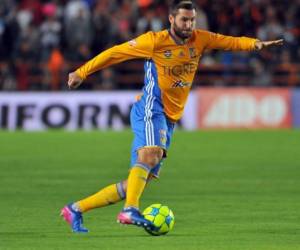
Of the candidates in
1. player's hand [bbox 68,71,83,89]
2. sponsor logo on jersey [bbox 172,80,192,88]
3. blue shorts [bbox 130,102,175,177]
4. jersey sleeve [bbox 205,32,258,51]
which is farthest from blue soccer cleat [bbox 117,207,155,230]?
jersey sleeve [bbox 205,32,258,51]

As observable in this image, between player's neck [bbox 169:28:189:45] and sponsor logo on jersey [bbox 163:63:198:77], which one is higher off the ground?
player's neck [bbox 169:28:189:45]

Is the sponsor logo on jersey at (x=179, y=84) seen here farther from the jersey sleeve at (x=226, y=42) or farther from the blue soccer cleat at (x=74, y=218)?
the blue soccer cleat at (x=74, y=218)

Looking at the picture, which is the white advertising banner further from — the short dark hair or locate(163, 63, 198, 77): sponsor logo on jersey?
the short dark hair

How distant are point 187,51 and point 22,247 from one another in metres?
2.31

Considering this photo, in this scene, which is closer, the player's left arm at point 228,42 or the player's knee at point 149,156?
the player's knee at point 149,156

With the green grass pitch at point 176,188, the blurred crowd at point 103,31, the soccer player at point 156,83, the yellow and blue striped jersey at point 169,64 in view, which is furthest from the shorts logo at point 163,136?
the blurred crowd at point 103,31

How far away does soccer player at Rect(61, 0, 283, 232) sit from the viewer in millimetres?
9656

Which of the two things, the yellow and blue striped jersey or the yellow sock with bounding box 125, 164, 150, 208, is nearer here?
the yellow sock with bounding box 125, 164, 150, 208

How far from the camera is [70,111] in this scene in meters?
25.1

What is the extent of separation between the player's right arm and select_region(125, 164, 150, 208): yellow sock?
869 mm

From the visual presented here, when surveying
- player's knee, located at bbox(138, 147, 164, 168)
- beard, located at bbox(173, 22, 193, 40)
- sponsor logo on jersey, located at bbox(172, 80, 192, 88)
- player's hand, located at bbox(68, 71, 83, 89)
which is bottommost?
player's knee, located at bbox(138, 147, 164, 168)

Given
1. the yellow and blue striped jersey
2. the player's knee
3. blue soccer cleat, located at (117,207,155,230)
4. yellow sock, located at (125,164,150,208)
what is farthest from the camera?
the yellow and blue striped jersey

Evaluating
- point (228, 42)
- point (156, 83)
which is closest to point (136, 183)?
point (156, 83)

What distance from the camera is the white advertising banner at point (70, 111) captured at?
25031mm
